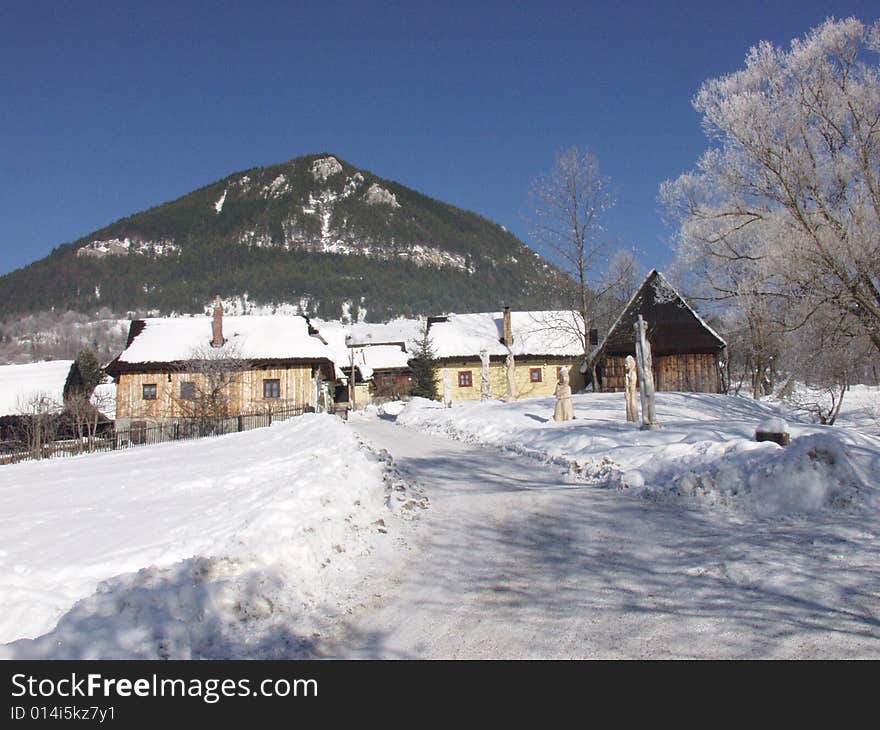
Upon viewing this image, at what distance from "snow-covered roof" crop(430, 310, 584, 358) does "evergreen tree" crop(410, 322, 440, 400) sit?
1.65 m

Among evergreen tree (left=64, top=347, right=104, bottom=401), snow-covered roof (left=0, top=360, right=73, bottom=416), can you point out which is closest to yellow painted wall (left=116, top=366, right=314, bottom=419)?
snow-covered roof (left=0, top=360, right=73, bottom=416)

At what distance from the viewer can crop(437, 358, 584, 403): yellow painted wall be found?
4288 cm

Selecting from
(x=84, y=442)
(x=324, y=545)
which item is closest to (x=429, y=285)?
(x=84, y=442)

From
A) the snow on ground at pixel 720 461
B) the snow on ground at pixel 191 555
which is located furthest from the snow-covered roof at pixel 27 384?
the snow on ground at pixel 720 461

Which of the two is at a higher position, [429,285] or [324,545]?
[429,285]

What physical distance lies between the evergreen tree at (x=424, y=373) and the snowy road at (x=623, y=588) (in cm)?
3171

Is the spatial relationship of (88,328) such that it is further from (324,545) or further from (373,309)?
(324,545)

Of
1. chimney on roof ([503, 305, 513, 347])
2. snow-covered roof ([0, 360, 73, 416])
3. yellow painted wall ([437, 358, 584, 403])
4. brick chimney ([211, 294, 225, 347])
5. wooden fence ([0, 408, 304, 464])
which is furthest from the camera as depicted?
chimney on roof ([503, 305, 513, 347])

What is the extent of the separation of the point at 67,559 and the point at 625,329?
30.8 m

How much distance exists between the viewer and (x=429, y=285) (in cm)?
19375

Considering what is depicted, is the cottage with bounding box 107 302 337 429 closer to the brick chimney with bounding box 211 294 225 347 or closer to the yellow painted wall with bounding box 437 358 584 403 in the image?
the brick chimney with bounding box 211 294 225 347

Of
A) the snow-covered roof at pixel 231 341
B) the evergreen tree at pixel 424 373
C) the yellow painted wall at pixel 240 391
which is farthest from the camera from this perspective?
the evergreen tree at pixel 424 373

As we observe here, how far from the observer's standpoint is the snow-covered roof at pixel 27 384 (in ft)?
136

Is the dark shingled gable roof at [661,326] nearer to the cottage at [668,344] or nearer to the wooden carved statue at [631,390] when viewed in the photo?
the cottage at [668,344]
